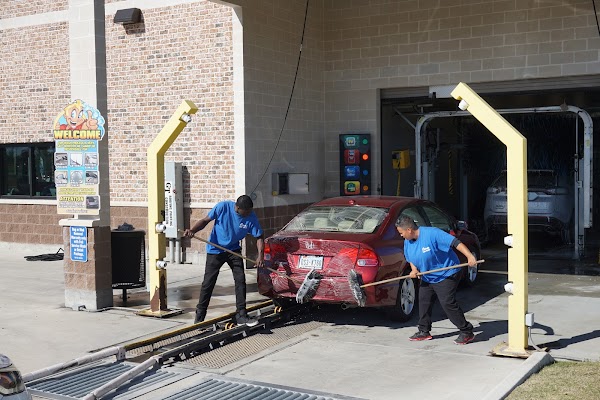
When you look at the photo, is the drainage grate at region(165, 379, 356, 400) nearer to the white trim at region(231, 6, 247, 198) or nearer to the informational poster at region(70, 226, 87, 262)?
the informational poster at region(70, 226, 87, 262)

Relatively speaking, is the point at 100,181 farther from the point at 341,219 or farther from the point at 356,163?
the point at 356,163

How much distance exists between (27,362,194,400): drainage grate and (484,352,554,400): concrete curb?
290cm

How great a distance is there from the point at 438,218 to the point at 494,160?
10.5 metres

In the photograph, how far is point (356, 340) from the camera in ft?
28.3

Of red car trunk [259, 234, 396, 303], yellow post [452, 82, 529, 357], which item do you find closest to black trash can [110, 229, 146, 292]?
red car trunk [259, 234, 396, 303]

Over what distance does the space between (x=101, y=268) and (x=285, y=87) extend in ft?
21.0

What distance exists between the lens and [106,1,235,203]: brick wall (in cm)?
1469

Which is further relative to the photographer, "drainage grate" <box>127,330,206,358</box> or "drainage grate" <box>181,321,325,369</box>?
"drainage grate" <box>127,330,206,358</box>

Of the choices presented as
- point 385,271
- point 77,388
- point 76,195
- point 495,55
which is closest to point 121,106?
point 76,195

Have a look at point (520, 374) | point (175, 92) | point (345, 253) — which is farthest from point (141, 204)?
point (520, 374)

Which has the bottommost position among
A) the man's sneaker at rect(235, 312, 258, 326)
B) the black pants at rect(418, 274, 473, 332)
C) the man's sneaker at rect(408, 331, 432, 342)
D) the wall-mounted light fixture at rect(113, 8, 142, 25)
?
the man's sneaker at rect(408, 331, 432, 342)

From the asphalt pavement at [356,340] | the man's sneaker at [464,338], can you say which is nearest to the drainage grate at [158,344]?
the asphalt pavement at [356,340]

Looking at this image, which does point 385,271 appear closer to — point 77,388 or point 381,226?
point 381,226

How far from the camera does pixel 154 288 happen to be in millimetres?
10078
